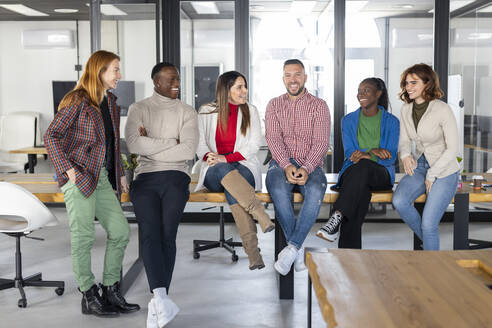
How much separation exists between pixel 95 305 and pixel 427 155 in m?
2.30

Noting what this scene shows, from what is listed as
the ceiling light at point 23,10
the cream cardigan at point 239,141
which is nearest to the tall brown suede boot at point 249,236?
the cream cardigan at point 239,141

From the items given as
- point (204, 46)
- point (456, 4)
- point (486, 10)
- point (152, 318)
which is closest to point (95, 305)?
point (152, 318)

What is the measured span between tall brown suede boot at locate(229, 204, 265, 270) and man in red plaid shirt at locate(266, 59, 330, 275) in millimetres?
140

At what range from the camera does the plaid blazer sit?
312 cm

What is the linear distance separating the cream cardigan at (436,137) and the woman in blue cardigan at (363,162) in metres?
0.14

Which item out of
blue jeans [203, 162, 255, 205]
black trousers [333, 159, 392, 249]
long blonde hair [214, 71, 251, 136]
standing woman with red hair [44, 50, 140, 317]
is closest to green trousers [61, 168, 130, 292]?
standing woman with red hair [44, 50, 140, 317]

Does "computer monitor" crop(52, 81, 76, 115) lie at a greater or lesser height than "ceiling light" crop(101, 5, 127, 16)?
lesser

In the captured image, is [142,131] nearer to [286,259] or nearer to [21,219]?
[21,219]

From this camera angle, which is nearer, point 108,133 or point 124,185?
point 108,133

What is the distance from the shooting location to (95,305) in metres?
3.31

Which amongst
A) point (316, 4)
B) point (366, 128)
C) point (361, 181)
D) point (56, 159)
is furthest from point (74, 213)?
point (316, 4)

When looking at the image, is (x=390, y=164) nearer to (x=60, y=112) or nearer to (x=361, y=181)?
(x=361, y=181)

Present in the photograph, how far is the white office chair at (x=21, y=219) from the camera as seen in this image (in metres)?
3.41

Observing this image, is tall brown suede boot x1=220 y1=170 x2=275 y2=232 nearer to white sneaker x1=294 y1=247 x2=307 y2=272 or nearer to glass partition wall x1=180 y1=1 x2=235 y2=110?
white sneaker x1=294 y1=247 x2=307 y2=272
